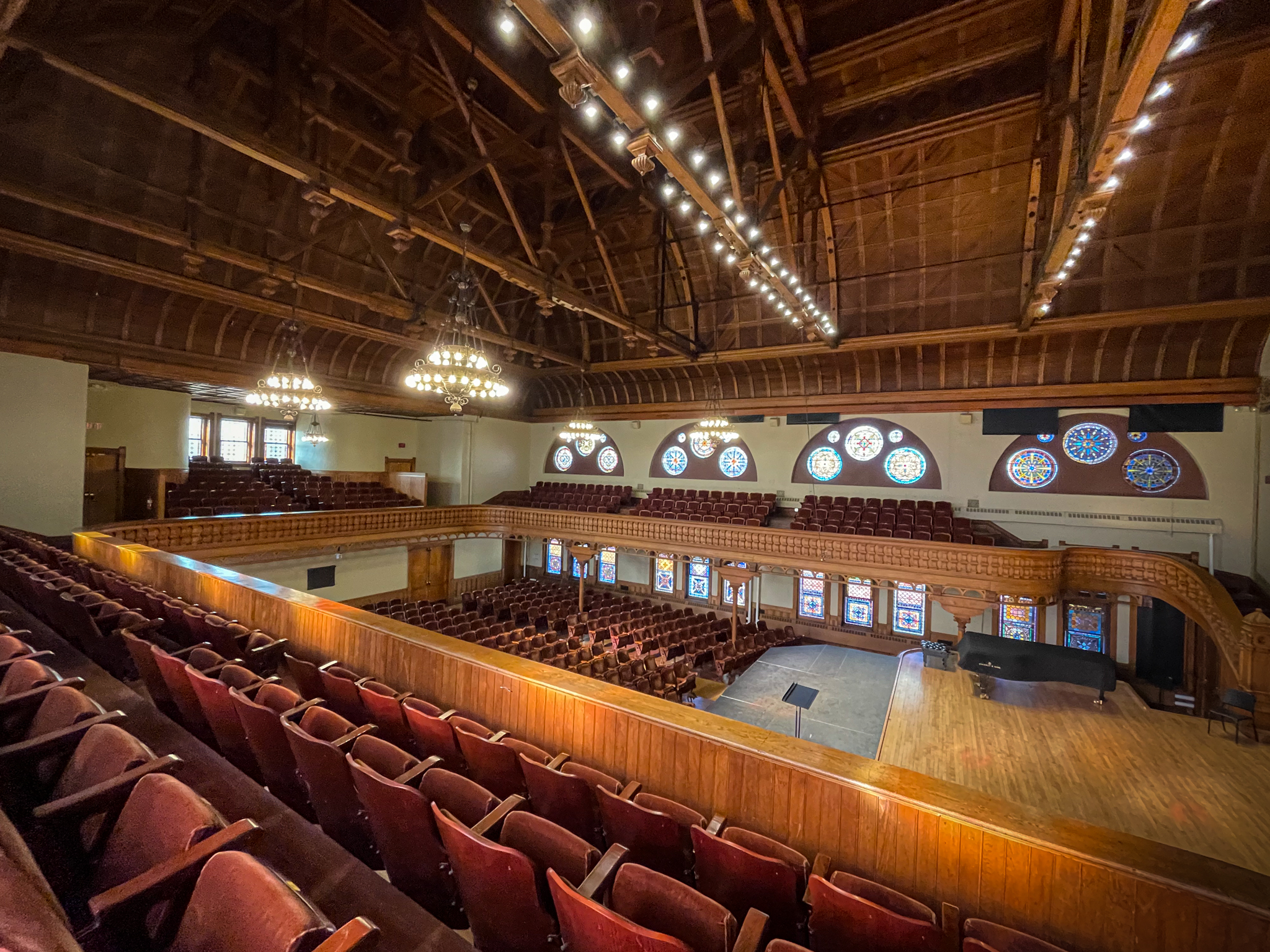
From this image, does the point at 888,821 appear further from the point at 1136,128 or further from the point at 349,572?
the point at 349,572

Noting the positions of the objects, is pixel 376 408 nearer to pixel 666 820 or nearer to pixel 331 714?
pixel 331 714

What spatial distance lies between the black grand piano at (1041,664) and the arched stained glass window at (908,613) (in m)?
3.67

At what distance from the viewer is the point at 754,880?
216 cm

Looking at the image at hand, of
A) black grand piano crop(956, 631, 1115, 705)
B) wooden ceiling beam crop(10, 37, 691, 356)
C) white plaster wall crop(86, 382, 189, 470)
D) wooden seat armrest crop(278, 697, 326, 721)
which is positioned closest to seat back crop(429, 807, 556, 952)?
wooden seat armrest crop(278, 697, 326, 721)

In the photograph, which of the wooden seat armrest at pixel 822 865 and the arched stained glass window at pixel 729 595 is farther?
the arched stained glass window at pixel 729 595

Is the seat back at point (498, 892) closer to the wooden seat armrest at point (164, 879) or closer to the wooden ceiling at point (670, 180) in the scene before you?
the wooden seat armrest at point (164, 879)

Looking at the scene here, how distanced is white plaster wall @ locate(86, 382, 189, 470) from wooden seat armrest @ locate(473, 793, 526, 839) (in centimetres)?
1449

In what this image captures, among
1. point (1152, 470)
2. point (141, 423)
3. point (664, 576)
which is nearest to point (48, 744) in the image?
Answer: point (141, 423)

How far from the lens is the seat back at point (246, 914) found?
3.92 ft

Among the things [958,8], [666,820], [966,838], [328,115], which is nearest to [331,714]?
[666,820]

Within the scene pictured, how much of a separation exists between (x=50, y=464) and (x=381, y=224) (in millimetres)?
7643

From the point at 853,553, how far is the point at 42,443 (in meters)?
15.8

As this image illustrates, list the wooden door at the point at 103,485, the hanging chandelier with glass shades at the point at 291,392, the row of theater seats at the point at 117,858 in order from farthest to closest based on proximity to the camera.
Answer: the wooden door at the point at 103,485, the hanging chandelier with glass shades at the point at 291,392, the row of theater seats at the point at 117,858

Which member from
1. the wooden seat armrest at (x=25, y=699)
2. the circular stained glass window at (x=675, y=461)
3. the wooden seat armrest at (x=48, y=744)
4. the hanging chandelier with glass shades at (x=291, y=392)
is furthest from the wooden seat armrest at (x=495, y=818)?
the circular stained glass window at (x=675, y=461)
